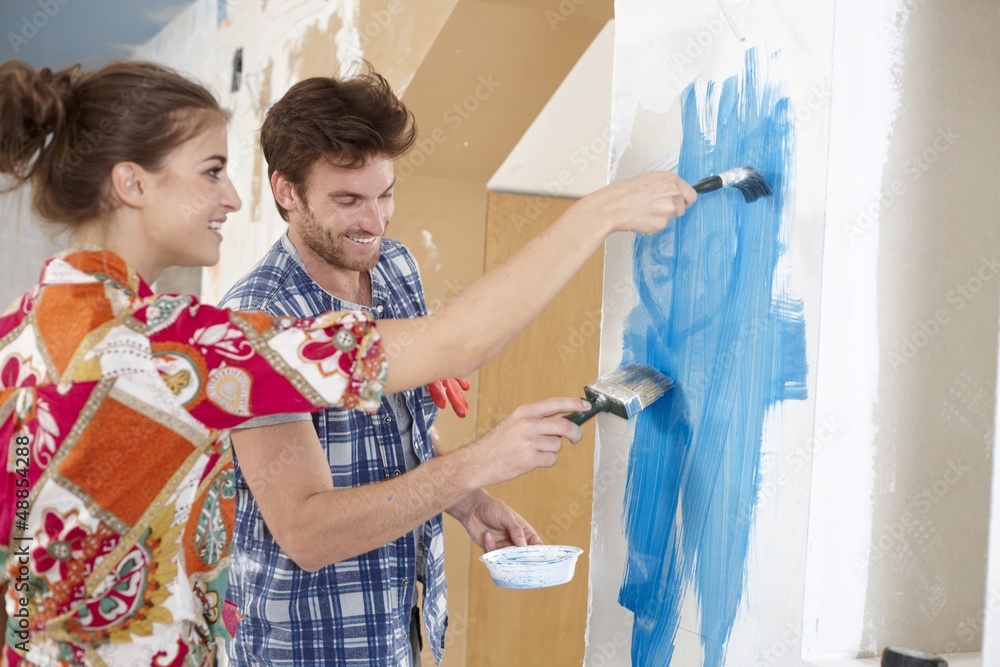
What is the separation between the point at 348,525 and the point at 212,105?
0.60 metres

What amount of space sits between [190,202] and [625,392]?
62 centimetres

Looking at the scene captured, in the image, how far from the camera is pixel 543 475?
311 centimetres

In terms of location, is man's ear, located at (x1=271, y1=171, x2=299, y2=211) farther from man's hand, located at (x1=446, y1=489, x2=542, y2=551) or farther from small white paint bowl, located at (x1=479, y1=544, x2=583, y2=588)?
small white paint bowl, located at (x1=479, y1=544, x2=583, y2=588)

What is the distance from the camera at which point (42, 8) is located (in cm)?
441

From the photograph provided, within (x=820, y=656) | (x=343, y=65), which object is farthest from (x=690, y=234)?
(x=343, y=65)

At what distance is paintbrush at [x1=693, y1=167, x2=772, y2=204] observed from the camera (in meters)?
1.19

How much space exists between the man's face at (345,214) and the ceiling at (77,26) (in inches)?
123

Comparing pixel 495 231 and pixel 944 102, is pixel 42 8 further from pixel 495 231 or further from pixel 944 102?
pixel 944 102

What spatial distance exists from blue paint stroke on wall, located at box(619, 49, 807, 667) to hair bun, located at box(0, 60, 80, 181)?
0.83 metres

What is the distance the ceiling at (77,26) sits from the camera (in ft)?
14.6
